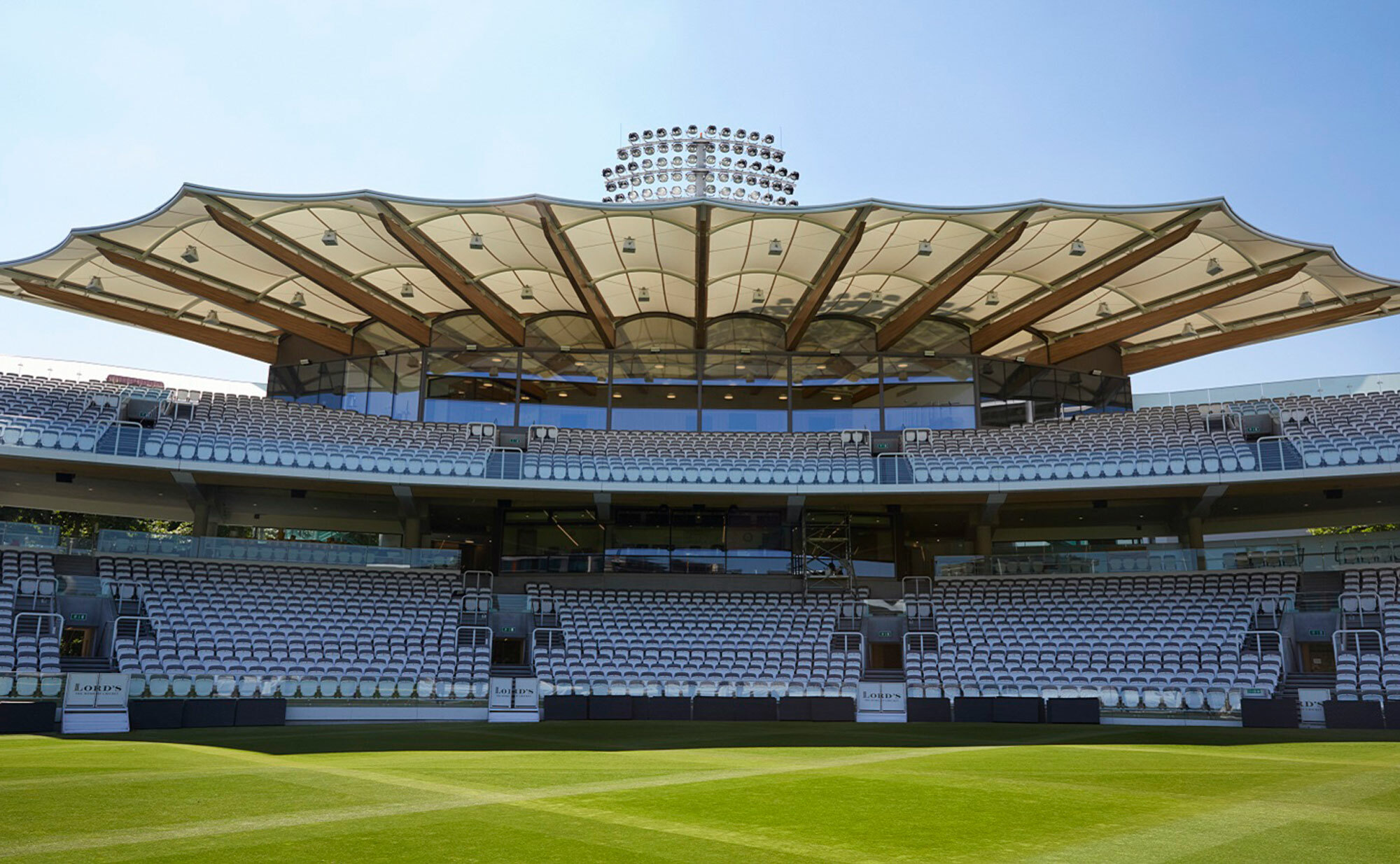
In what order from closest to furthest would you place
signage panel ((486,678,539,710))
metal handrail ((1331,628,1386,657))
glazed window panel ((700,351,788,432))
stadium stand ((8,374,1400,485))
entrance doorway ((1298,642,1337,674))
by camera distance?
1. signage panel ((486,678,539,710))
2. metal handrail ((1331,628,1386,657))
3. entrance doorway ((1298,642,1337,674))
4. stadium stand ((8,374,1400,485))
5. glazed window panel ((700,351,788,432))

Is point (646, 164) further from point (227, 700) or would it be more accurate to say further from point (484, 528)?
point (227, 700)

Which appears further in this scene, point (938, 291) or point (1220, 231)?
point (938, 291)

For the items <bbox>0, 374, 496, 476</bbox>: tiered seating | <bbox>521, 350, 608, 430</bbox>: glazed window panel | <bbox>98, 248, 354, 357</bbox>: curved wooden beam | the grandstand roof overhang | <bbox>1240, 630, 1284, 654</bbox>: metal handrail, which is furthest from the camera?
<bbox>521, 350, 608, 430</bbox>: glazed window panel

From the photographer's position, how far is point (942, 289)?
32469 mm

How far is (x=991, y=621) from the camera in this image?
2958 centimetres

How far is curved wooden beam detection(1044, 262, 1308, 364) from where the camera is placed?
3122 centimetres

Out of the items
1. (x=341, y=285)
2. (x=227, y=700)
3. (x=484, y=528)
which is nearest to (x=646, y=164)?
(x=341, y=285)

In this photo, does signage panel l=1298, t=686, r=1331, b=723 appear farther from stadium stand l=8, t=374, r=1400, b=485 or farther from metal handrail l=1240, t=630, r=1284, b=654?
stadium stand l=8, t=374, r=1400, b=485

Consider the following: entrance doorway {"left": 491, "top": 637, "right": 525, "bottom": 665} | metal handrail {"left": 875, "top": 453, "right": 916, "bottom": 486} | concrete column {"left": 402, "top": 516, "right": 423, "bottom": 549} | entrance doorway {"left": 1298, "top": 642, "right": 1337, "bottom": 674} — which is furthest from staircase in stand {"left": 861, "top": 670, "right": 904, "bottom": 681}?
concrete column {"left": 402, "top": 516, "right": 423, "bottom": 549}

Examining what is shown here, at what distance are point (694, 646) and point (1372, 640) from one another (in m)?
17.2

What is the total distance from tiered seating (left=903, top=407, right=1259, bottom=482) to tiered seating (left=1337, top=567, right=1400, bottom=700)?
13.6 ft

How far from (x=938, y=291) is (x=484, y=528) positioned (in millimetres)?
17770

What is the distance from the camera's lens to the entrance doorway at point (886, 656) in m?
31.8

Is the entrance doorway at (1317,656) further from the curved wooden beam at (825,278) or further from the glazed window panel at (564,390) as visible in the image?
the glazed window panel at (564,390)
